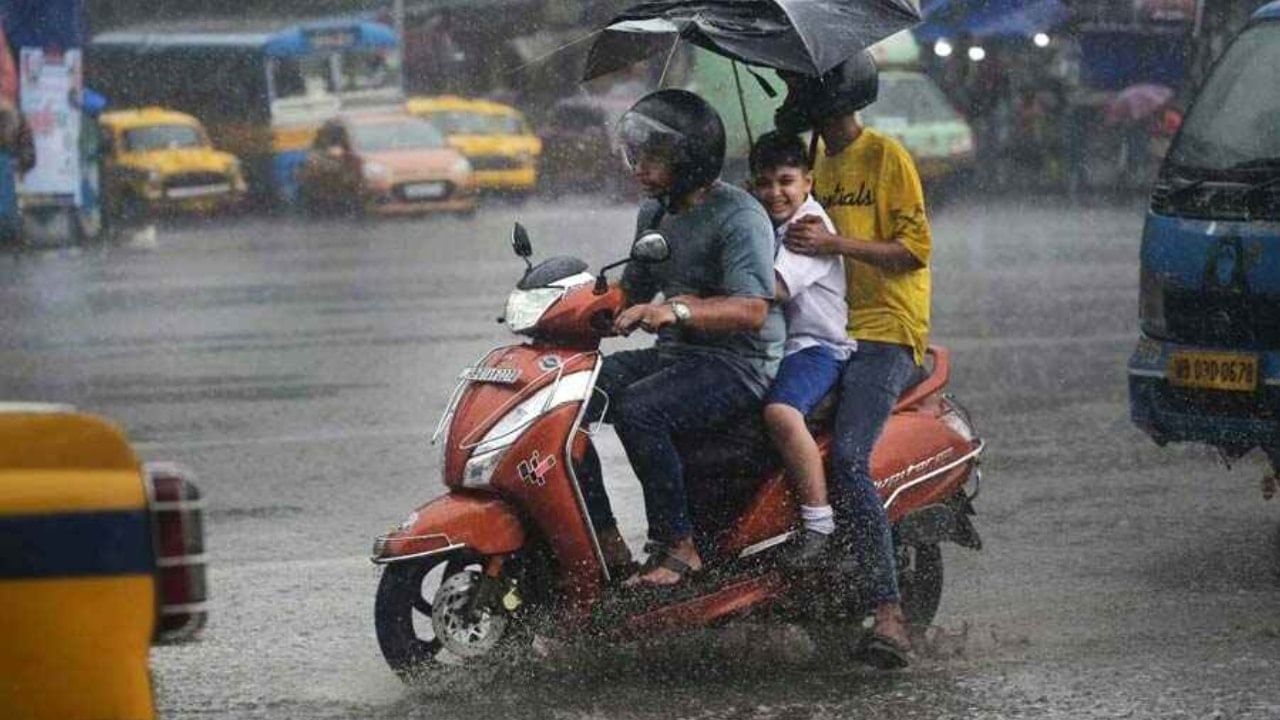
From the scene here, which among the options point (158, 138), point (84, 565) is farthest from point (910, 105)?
point (84, 565)

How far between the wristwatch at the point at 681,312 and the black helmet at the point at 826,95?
0.69 metres

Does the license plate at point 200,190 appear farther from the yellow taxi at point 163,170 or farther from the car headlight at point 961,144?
the car headlight at point 961,144

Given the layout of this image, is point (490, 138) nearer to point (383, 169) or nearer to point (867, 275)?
point (383, 169)

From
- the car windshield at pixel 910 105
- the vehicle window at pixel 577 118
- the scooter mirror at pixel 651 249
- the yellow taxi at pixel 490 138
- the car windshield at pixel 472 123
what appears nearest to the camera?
the scooter mirror at pixel 651 249

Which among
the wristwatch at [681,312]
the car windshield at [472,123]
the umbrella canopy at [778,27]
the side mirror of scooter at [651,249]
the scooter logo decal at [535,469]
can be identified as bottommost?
the car windshield at [472,123]

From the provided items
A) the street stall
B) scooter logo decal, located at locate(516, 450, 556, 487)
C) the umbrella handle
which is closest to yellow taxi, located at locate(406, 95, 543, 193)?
the street stall

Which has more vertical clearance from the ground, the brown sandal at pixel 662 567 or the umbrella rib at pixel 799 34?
the umbrella rib at pixel 799 34

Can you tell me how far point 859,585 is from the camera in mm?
6422

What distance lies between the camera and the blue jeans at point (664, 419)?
20.4 ft

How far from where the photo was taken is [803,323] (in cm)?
658

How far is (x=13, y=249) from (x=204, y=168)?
357 inches

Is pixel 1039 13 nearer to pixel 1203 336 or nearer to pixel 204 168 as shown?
pixel 1203 336

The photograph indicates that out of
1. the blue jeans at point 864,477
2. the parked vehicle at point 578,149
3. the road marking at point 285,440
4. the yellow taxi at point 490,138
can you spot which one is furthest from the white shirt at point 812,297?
the parked vehicle at point 578,149

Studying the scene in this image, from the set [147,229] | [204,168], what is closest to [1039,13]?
[147,229]
